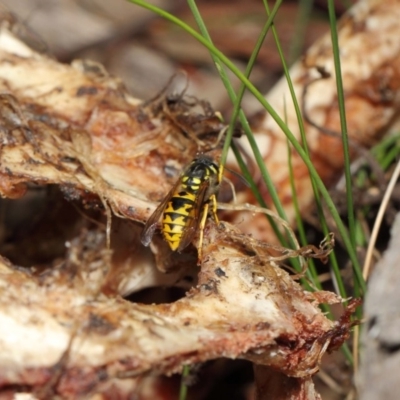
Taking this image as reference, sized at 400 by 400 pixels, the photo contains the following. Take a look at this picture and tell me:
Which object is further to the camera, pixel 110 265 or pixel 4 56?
pixel 4 56

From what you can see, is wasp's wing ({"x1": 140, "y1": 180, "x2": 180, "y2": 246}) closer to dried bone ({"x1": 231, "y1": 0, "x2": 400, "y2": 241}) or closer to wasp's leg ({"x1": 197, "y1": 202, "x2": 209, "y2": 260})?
wasp's leg ({"x1": 197, "y1": 202, "x2": 209, "y2": 260})

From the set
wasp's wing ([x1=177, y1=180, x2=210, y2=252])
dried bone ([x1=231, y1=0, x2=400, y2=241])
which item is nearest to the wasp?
wasp's wing ([x1=177, y1=180, x2=210, y2=252])

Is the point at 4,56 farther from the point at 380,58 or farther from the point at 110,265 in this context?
the point at 380,58


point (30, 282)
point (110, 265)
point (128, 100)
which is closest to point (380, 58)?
point (128, 100)

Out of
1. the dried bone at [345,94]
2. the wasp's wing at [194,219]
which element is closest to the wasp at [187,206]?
the wasp's wing at [194,219]

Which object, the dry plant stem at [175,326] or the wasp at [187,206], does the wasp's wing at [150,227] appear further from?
the dry plant stem at [175,326]

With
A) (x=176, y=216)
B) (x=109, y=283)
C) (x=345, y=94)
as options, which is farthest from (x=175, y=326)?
(x=345, y=94)

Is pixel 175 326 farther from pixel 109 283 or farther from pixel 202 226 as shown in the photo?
pixel 109 283
